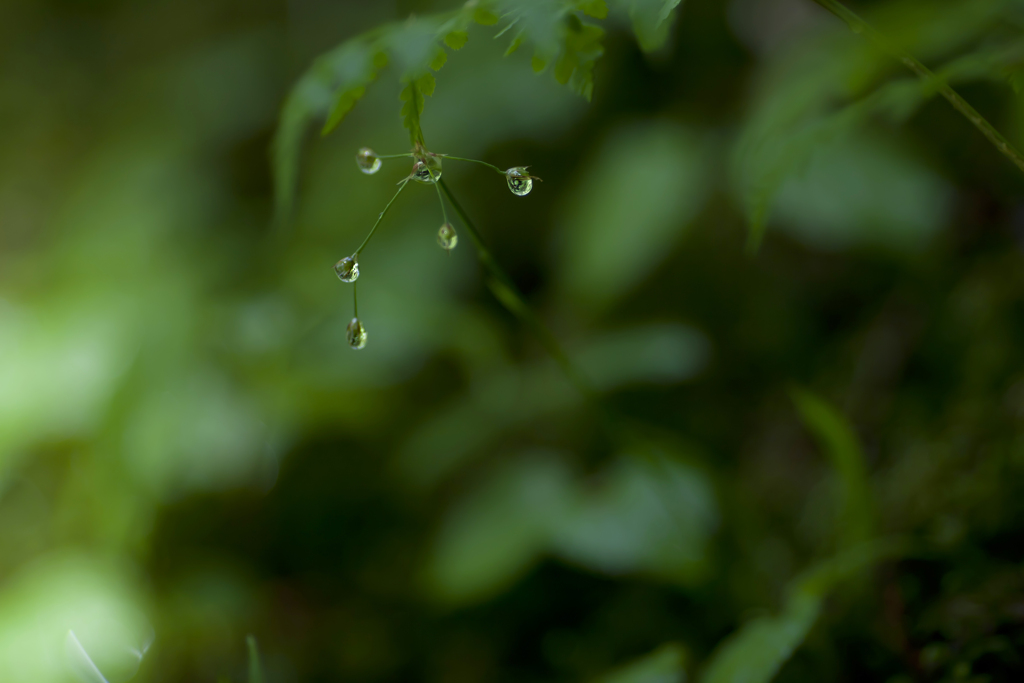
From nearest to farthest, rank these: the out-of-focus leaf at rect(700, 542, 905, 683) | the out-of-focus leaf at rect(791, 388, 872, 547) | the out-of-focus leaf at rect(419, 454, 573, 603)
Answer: the out-of-focus leaf at rect(700, 542, 905, 683)
the out-of-focus leaf at rect(791, 388, 872, 547)
the out-of-focus leaf at rect(419, 454, 573, 603)

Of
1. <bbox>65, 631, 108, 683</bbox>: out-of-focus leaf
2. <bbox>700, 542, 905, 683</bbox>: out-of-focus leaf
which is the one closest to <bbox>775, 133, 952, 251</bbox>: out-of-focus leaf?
<bbox>700, 542, 905, 683</bbox>: out-of-focus leaf

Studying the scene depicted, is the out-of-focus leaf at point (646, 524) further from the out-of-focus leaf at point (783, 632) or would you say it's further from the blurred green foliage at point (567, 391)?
the out-of-focus leaf at point (783, 632)

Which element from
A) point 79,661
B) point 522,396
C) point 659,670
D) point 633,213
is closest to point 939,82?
point 659,670

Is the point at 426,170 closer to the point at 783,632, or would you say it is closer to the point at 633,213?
the point at 783,632

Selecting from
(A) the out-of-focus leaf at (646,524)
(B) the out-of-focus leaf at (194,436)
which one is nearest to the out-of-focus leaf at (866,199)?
(A) the out-of-focus leaf at (646,524)

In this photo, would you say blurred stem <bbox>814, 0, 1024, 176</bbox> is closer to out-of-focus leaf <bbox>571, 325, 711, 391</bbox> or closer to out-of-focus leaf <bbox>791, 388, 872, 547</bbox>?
out-of-focus leaf <bbox>791, 388, 872, 547</bbox>

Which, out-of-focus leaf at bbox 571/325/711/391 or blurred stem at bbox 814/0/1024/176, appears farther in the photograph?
out-of-focus leaf at bbox 571/325/711/391

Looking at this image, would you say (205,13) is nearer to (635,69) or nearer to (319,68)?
(635,69)

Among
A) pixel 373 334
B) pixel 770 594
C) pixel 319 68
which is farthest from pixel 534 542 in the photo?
pixel 319 68
